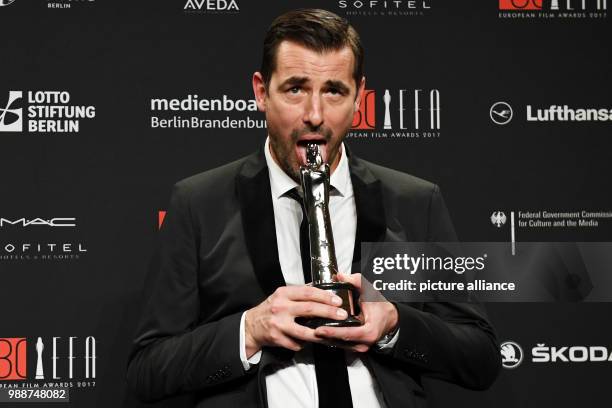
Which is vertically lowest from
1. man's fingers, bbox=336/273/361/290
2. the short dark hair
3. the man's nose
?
man's fingers, bbox=336/273/361/290

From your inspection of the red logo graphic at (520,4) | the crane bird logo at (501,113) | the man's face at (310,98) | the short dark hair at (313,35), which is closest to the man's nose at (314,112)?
the man's face at (310,98)

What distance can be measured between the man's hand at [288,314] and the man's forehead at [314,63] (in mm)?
445

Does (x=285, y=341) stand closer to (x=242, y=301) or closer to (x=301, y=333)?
(x=301, y=333)

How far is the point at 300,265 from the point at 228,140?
75 centimetres

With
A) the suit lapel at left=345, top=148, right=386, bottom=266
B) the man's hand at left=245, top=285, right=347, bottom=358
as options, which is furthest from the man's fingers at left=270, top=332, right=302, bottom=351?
the suit lapel at left=345, top=148, right=386, bottom=266

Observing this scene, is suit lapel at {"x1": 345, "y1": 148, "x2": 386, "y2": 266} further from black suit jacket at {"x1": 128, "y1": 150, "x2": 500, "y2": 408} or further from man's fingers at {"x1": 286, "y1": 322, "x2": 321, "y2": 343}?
man's fingers at {"x1": 286, "y1": 322, "x2": 321, "y2": 343}

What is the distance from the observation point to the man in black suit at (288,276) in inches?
67.3

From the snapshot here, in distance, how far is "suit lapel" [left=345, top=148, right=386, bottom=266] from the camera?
1834 mm

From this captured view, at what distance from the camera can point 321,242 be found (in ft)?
5.24

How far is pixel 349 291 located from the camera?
1.55 m

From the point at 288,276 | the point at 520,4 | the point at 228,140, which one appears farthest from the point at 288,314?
the point at 520,4

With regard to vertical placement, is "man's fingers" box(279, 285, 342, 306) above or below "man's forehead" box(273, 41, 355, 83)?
below

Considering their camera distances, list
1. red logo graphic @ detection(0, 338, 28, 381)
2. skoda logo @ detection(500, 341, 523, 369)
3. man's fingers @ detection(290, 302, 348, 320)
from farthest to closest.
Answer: skoda logo @ detection(500, 341, 523, 369), red logo graphic @ detection(0, 338, 28, 381), man's fingers @ detection(290, 302, 348, 320)

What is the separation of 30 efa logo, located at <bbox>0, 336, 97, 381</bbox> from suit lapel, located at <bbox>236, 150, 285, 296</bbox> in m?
0.77
